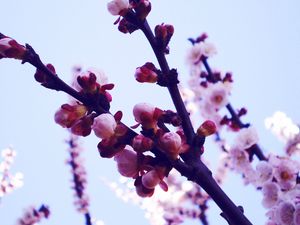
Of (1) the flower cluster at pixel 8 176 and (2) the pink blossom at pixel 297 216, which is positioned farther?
(1) the flower cluster at pixel 8 176

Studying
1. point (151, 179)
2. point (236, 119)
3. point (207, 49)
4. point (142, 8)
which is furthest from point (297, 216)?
point (207, 49)

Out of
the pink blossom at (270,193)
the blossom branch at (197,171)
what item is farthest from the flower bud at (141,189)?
the pink blossom at (270,193)

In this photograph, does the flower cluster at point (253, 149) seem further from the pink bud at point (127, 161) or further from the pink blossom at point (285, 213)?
the pink bud at point (127, 161)

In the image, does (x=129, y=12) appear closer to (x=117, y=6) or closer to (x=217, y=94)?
(x=117, y=6)

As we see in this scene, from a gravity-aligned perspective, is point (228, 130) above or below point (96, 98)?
above

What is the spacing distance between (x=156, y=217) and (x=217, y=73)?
223 inches

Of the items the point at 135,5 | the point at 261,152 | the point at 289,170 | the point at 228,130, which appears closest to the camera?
the point at 135,5

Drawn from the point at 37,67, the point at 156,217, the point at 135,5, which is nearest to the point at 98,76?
the point at 37,67

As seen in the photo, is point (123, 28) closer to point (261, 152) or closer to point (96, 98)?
point (96, 98)

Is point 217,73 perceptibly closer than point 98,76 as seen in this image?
No

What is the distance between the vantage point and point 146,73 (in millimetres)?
1896

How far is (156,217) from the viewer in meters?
10.6

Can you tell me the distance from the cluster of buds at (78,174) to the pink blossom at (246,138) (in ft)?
10.7

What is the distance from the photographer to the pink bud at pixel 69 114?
171 centimetres
